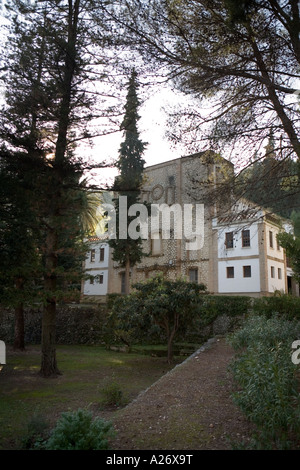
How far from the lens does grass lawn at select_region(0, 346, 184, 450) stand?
6.21 meters

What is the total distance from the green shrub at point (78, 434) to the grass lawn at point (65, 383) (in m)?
1.23

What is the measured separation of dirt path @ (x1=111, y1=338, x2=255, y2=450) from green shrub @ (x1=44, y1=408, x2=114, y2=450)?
448 mm

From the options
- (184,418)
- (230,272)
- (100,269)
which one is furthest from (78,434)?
(100,269)

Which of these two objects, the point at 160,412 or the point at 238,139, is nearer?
the point at 160,412

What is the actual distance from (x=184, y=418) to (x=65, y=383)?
5.18 metres

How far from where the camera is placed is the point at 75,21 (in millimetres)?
10219

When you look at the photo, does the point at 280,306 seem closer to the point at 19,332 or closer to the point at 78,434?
the point at 19,332

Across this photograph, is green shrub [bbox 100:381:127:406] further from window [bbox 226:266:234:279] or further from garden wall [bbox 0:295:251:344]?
window [bbox 226:266:234:279]

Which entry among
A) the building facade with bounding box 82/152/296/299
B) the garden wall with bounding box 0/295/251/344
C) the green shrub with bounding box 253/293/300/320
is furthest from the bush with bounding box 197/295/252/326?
the building facade with bounding box 82/152/296/299

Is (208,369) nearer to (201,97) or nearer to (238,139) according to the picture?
(238,139)

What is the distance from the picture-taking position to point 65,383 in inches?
367

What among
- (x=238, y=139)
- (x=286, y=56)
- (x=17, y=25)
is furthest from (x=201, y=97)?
(x=17, y=25)

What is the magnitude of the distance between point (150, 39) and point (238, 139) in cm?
275

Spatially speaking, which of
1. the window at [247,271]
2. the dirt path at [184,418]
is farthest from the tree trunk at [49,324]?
the window at [247,271]
